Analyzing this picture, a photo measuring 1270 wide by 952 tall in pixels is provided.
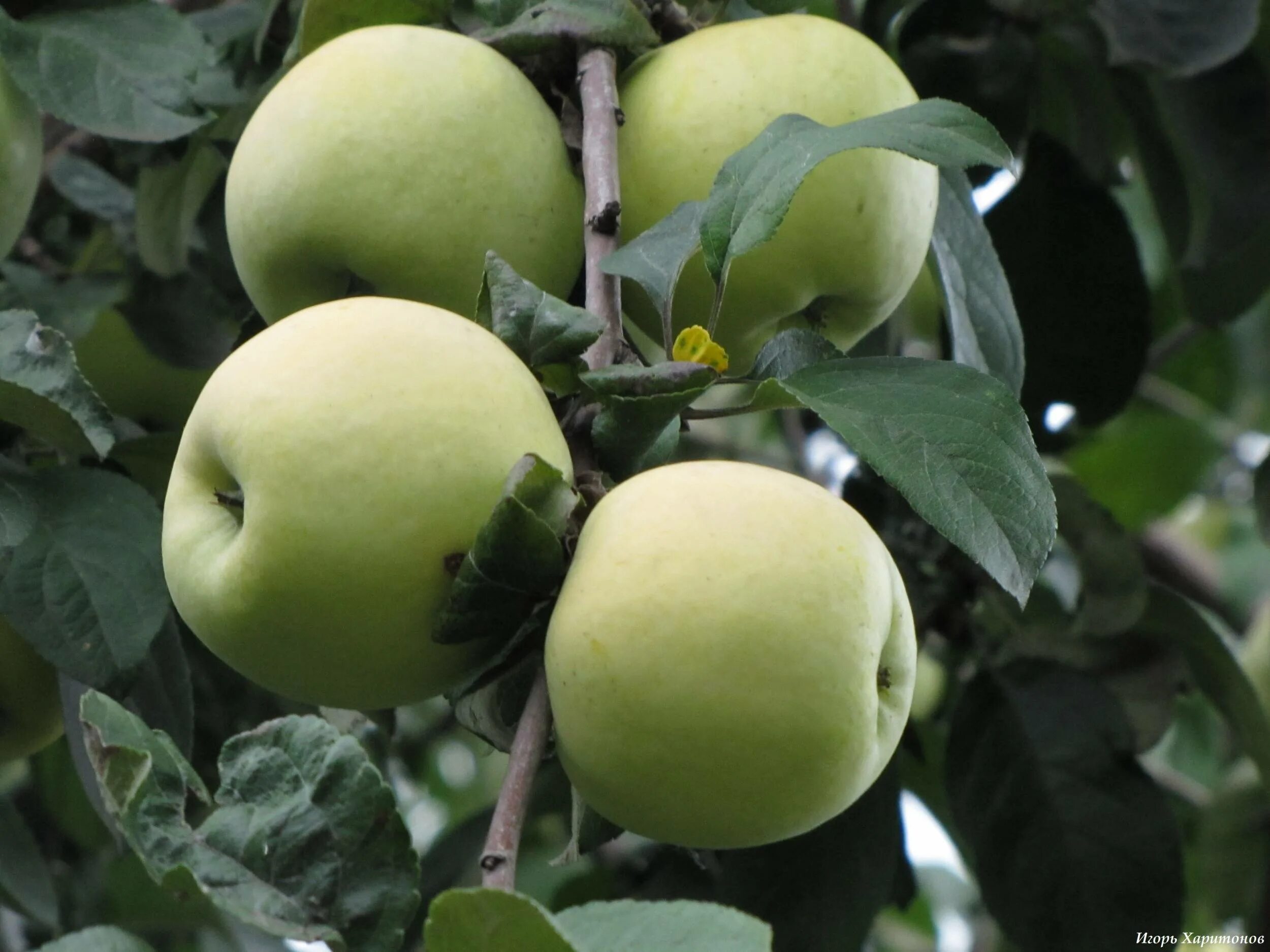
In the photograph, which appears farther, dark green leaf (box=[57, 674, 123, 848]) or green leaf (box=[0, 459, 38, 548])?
dark green leaf (box=[57, 674, 123, 848])

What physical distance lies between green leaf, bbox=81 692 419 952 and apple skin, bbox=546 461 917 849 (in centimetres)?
10

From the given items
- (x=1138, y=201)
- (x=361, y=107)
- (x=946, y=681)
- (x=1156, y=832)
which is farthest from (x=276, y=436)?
(x=1138, y=201)

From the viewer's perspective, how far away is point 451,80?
929 millimetres

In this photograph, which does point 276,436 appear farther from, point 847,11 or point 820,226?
point 847,11

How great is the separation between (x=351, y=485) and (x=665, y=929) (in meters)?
0.25

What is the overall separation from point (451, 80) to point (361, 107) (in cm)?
6

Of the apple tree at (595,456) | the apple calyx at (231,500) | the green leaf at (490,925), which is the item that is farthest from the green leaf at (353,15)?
the green leaf at (490,925)

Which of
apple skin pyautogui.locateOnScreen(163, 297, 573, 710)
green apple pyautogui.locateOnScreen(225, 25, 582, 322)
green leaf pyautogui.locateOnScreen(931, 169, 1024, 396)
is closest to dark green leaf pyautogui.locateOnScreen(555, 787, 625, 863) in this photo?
apple skin pyautogui.locateOnScreen(163, 297, 573, 710)

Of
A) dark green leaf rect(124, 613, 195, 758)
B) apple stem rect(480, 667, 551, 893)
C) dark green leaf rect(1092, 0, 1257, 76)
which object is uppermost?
apple stem rect(480, 667, 551, 893)

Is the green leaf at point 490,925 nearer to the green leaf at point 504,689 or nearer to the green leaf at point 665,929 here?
the green leaf at point 665,929

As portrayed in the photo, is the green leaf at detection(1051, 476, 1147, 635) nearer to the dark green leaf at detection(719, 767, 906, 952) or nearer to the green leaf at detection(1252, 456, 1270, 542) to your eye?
the green leaf at detection(1252, 456, 1270, 542)

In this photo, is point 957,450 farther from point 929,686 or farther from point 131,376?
point 929,686

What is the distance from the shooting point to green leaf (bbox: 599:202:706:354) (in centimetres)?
81

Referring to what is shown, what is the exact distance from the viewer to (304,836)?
686 mm
